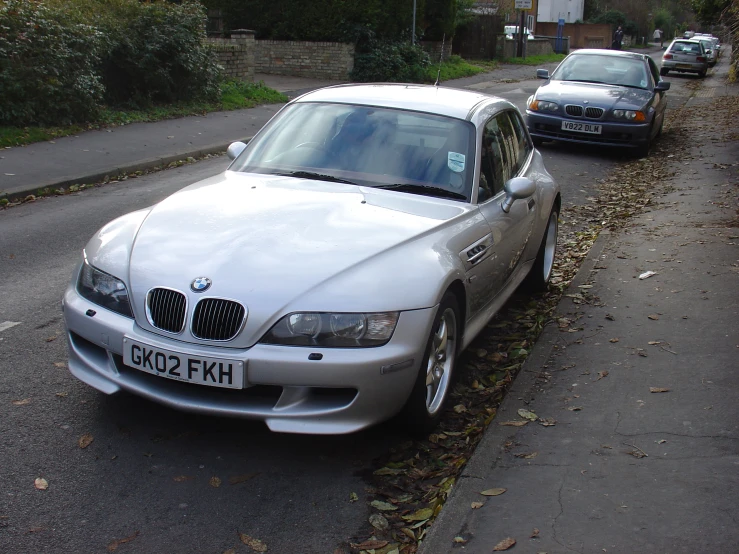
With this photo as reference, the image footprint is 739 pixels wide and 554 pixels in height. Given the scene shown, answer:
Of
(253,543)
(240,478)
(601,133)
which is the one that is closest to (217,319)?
(240,478)

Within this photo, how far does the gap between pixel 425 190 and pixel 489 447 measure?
1660 millimetres

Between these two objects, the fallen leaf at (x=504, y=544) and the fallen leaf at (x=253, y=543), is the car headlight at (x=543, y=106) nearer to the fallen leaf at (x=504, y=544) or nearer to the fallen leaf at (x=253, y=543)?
the fallen leaf at (x=504, y=544)

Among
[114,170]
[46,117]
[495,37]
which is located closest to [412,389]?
[114,170]

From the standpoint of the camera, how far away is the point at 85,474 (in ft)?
12.1

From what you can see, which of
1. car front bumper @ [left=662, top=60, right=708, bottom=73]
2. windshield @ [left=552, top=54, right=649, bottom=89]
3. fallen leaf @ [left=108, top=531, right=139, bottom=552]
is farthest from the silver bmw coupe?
car front bumper @ [left=662, top=60, right=708, bottom=73]

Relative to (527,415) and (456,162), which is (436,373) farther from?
(456,162)

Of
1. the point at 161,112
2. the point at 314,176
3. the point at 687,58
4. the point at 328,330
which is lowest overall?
the point at 161,112

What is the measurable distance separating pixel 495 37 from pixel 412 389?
135ft

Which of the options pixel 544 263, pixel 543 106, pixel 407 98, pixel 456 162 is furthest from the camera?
pixel 543 106

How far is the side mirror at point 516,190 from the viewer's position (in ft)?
17.0

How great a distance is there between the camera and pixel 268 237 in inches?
163

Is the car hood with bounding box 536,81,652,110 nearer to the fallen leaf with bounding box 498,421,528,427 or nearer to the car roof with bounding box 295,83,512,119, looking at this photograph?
the car roof with bounding box 295,83,512,119

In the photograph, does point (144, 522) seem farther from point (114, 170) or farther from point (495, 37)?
point (495, 37)

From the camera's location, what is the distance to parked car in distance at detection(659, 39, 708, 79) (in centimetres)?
4056
